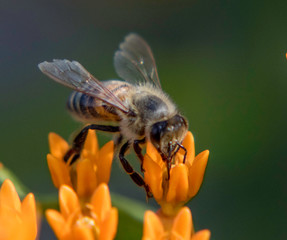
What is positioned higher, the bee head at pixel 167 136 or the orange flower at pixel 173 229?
the bee head at pixel 167 136

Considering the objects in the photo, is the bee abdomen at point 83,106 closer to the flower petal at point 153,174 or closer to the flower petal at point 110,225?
the flower petal at point 153,174

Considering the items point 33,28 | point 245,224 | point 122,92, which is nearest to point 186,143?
point 122,92

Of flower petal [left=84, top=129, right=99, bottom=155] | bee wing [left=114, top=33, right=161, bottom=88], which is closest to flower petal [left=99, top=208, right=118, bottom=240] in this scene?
flower petal [left=84, top=129, right=99, bottom=155]

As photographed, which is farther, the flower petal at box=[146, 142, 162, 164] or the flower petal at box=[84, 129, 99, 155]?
the flower petal at box=[84, 129, 99, 155]

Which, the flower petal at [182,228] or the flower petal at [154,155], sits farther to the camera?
the flower petal at [154,155]

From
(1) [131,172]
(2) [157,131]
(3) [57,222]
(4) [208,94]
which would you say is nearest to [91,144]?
(1) [131,172]

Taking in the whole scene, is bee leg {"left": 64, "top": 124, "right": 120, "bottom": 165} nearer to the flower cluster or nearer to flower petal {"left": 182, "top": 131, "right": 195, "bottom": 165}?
the flower cluster

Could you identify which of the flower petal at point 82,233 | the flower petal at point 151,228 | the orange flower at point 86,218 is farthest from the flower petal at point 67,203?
the flower petal at point 151,228
